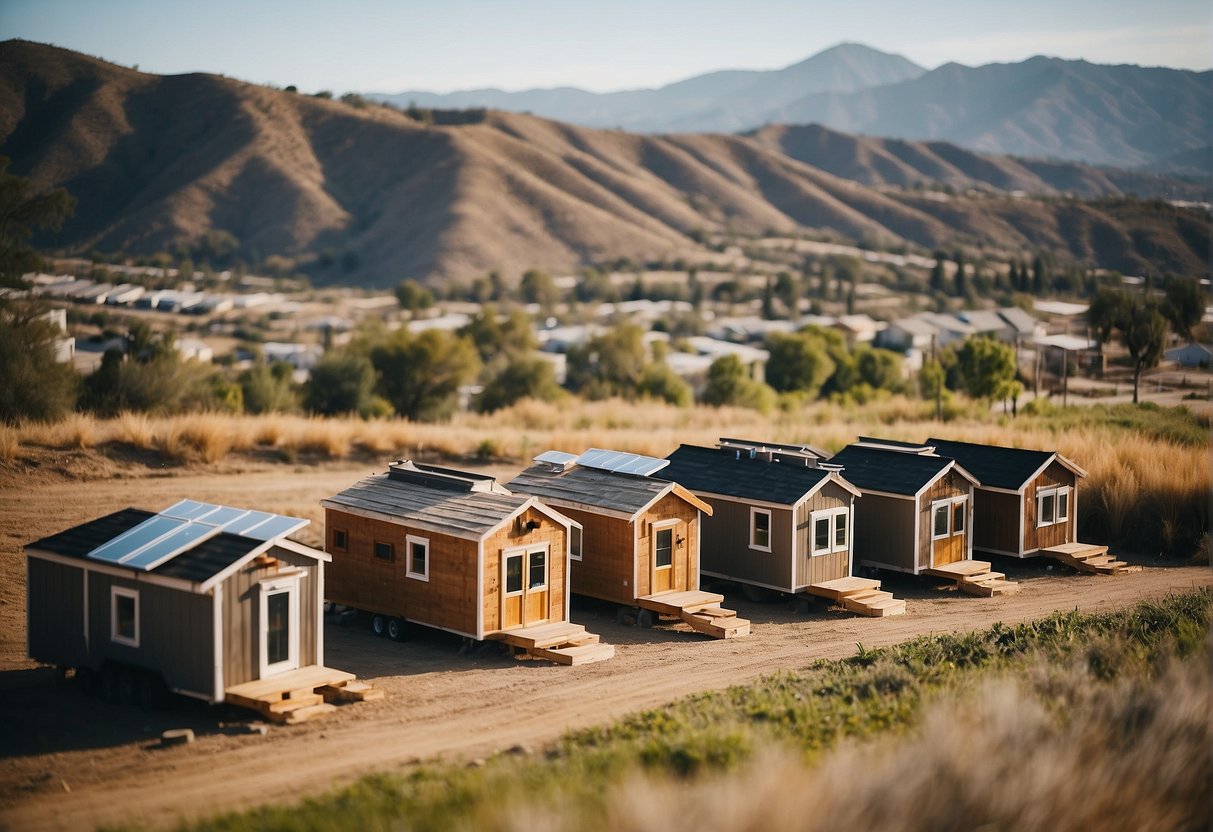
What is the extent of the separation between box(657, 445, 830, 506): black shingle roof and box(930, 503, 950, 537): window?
298cm

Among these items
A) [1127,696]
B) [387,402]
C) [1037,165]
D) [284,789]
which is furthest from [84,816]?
[1037,165]

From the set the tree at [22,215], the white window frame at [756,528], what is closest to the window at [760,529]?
the white window frame at [756,528]

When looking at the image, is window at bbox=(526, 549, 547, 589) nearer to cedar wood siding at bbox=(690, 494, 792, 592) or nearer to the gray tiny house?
the gray tiny house

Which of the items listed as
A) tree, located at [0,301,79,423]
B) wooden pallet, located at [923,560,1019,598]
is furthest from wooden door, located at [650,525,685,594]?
tree, located at [0,301,79,423]

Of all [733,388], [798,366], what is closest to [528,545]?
[733,388]

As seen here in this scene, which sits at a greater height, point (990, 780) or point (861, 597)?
point (990, 780)

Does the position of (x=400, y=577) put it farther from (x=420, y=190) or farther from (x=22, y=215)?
(x=420, y=190)

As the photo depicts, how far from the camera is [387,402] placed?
42.1 meters

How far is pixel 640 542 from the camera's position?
720 inches

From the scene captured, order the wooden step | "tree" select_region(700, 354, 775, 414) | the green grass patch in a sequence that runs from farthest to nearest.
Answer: "tree" select_region(700, 354, 775, 414)
the wooden step
the green grass patch

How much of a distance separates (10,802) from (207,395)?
83.9 feet

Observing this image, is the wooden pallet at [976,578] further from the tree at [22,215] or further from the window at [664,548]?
the tree at [22,215]

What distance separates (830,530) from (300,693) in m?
9.79

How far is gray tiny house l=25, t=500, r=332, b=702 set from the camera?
13.2 m
